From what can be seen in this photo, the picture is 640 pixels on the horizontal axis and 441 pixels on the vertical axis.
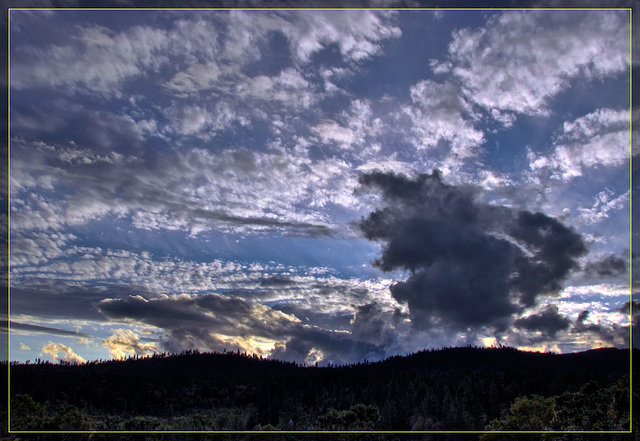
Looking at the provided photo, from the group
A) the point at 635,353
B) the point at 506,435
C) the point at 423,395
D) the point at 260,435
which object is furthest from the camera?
the point at 423,395

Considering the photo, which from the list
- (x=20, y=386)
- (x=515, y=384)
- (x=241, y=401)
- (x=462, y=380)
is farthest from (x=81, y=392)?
(x=515, y=384)

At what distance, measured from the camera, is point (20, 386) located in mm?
140625

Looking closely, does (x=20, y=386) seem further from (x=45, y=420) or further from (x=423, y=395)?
(x=423, y=395)

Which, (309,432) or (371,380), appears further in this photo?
(371,380)

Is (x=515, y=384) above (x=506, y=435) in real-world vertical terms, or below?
above

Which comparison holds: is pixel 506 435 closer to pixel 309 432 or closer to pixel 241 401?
pixel 309 432

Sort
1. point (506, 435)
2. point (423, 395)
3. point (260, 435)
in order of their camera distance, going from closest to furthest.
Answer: point (506, 435)
point (260, 435)
point (423, 395)

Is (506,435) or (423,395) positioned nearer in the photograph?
(506,435)

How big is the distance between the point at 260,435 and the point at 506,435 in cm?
5433

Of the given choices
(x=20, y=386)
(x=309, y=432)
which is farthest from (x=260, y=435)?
(x=20, y=386)

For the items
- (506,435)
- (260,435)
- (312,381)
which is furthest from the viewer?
(312,381)

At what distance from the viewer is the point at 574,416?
9150 centimetres

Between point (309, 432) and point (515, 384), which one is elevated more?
point (515, 384)

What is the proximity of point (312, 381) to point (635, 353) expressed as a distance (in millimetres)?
124754
